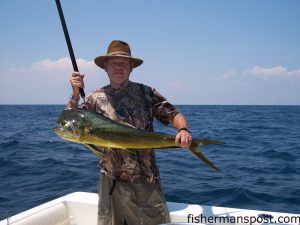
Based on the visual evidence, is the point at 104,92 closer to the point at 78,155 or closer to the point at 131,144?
the point at 131,144

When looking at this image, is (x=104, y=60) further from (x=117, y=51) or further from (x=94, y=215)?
(x=94, y=215)

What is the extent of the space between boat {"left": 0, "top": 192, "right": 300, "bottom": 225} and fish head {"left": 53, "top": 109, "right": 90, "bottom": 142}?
67.6 inches

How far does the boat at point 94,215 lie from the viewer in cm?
394

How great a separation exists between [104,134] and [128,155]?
0.53 m

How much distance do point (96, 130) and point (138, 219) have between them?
1.01 metres

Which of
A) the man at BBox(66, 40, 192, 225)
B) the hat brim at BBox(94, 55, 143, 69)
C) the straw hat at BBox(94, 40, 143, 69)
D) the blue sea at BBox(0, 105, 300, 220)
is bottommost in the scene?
the blue sea at BBox(0, 105, 300, 220)

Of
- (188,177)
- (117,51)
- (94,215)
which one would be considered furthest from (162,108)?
(188,177)

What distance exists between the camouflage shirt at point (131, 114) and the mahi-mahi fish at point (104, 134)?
407 millimetres

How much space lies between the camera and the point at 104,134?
2.67m

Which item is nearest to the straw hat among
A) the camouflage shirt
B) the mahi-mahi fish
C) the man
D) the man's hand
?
the man

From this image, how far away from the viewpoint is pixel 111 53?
3.08 meters

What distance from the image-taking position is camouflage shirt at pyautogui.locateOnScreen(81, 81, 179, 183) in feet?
10.3

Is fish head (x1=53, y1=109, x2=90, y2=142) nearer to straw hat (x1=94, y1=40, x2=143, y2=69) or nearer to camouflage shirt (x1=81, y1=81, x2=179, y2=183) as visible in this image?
camouflage shirt (x1=81, y1=81, x2=179, y2=183)

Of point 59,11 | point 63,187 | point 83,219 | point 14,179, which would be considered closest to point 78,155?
point 14,179
